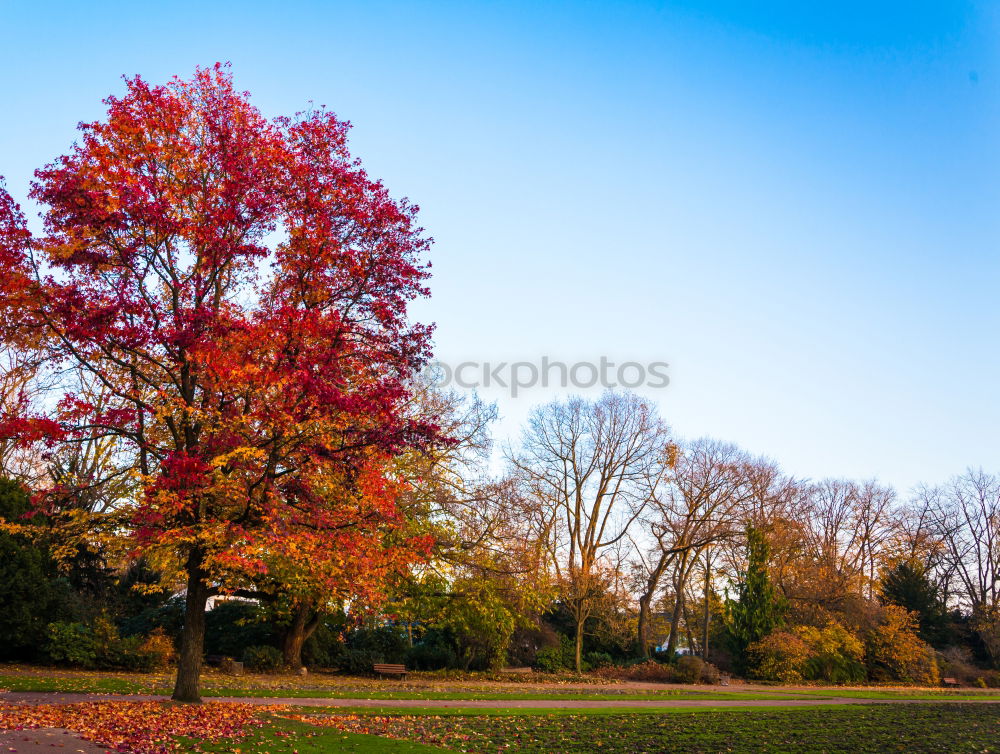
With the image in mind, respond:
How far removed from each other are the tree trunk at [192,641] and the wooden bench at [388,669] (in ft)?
41.4

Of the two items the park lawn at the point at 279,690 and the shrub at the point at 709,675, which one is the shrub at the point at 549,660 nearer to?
the shrub at the point at 709,675

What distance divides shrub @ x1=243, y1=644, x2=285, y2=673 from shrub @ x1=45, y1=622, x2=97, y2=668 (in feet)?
15.4

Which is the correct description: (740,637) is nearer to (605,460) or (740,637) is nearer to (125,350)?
(605,460)

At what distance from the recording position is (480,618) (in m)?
27.7

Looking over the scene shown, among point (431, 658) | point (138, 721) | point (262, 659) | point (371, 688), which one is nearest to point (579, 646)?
point (431, 658)

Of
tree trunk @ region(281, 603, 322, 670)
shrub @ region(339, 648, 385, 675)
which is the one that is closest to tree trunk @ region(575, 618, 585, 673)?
shrub @ region(339, 648, 385, 675)

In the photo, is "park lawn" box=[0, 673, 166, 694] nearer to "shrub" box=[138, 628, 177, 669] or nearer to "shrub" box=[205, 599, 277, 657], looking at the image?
"shrub" box=[138, 628, 177, 669]

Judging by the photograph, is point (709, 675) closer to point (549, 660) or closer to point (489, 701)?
point (549, 660)

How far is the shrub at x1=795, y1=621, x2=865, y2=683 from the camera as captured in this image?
1377 inches

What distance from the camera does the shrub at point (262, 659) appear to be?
23.6m

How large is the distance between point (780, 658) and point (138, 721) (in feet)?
99.7

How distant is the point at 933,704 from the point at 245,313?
24.3 metres

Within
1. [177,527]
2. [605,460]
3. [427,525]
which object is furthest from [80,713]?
[605,460]

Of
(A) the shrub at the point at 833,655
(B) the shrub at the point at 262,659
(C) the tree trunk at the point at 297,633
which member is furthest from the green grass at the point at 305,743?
(A) the shrub at the point at 833,655
